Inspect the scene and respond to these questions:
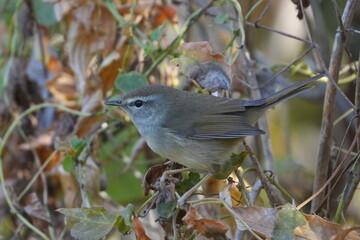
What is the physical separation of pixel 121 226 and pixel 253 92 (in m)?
1.26

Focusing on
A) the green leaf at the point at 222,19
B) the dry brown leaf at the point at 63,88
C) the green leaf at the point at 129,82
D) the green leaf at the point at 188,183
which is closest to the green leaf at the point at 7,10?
the dry brown leaf at the point at 63,88

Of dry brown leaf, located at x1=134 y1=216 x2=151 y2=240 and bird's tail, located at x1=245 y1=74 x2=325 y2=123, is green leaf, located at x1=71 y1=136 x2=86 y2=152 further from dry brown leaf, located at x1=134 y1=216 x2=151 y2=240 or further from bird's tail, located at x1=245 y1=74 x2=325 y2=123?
dry brown leaf, located at x1=134 y1=216 x2=151 y2=240

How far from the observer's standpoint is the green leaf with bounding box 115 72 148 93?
306cm

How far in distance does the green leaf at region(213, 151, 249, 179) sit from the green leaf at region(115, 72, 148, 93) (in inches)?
30.7

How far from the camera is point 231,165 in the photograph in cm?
246

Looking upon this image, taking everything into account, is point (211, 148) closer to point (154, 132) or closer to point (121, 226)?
point (154, 132)

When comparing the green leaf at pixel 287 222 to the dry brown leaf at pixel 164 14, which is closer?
the green leaf at pixel 287 222

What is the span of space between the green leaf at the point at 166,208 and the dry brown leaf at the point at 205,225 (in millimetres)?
172

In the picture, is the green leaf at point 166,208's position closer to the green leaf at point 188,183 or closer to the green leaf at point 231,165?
the green leaf at point 188,183

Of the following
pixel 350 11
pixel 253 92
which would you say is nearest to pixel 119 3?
pixel 253 92

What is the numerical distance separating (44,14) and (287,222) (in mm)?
2715

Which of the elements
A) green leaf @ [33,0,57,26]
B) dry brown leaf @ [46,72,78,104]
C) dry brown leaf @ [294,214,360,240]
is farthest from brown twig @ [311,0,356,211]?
green leaf @ [33,0,57,26]

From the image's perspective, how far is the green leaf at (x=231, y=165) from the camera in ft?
7.90

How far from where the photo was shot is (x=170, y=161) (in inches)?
105
